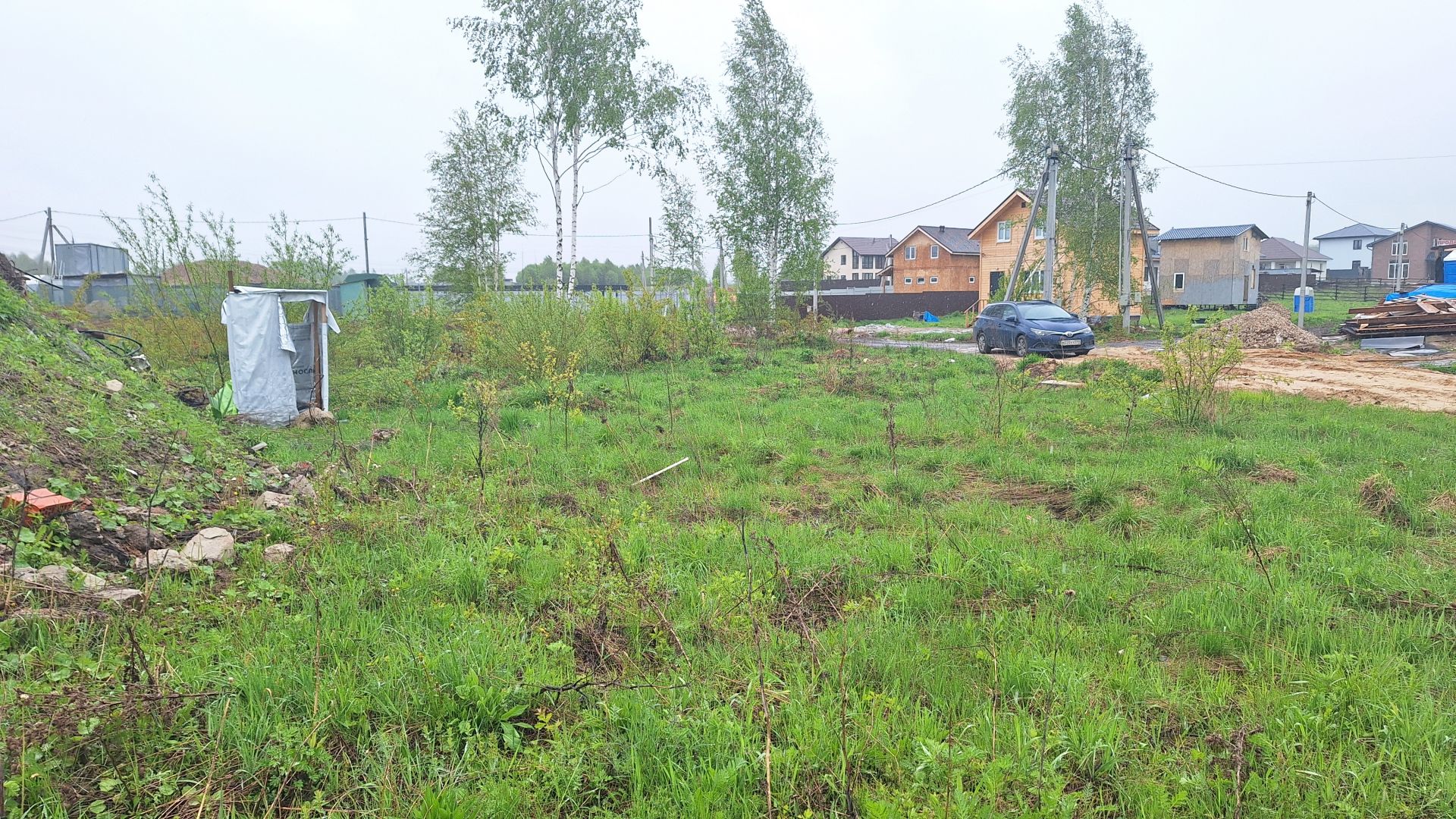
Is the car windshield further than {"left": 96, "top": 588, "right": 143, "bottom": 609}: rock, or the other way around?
the car windshield

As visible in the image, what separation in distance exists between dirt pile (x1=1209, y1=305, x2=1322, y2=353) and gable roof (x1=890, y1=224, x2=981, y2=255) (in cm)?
2750

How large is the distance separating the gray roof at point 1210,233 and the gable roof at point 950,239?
37.8 ft

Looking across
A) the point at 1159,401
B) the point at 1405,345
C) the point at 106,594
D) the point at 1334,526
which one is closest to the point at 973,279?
the point at 1405,345

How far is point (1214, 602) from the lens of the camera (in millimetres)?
3854

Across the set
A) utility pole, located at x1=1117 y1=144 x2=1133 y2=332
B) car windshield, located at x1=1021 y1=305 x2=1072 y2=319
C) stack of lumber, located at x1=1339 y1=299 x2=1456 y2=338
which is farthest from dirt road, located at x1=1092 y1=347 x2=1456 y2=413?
utility pole, located at x1=1117 y1=144 x2=1133 y2=332

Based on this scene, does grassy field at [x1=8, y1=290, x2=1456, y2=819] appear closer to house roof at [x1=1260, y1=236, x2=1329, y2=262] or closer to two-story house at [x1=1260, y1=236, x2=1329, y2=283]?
two-story house at [x1=1260, y1=236, x2=1329, y2=283]

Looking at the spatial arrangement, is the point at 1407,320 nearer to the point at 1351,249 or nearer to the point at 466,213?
the point at 466,213

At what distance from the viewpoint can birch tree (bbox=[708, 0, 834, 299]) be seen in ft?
87.2

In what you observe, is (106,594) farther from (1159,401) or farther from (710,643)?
(1159,401)

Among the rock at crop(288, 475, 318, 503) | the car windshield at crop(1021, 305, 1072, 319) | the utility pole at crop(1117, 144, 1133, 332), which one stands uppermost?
the utility pole at crop(1117, 144, 1133, 332)

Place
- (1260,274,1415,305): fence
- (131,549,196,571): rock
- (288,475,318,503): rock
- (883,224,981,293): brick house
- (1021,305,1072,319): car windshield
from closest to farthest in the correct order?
(131,549,196,571): rock
(288,475,318,503): rock
(1021,305,1072,319): car windshield
(883,224,981,293): brick house
(1260,274,1415,305): fence

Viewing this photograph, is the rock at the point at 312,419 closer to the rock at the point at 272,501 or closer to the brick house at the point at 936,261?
the rock at the point at 272,501

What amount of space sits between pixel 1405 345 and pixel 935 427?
704 inches

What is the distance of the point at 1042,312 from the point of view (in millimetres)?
19328
